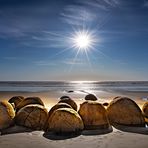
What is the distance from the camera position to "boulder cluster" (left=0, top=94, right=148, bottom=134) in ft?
20.5

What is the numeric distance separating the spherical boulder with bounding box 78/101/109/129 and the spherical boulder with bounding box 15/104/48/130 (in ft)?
3.54

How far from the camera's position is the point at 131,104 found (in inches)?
297

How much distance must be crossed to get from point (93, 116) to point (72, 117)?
0.89 meters

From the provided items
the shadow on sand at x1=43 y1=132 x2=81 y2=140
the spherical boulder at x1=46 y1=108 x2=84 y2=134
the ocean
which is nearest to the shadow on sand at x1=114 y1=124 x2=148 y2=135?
the spherical boulder at x1=46 y1=108 x2=84 y2=134

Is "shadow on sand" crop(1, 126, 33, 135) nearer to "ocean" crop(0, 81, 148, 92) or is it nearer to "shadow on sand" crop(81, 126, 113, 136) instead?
"shadow on sand" crop(81, 126, 113, 136)

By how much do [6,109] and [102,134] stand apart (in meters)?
2.73

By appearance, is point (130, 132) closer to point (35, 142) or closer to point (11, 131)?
point (35, 142)

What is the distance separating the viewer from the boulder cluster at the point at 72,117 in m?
6.24

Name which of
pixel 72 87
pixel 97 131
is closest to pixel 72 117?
pixel 97 131

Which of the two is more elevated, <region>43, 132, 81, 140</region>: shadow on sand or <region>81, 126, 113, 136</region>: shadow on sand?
<region>81, 126, 113, 136</region>: shadow on sand

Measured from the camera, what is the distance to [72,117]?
6277 millimetres

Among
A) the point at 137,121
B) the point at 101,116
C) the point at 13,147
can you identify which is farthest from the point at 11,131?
the point at 137,121

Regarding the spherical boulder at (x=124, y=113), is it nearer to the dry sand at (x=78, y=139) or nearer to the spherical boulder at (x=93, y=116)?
the spherical boulder at (x=93, y=116)

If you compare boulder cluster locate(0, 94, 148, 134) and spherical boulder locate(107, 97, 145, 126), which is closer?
→ boulder cluster locate(0, 94, 148, 134)
